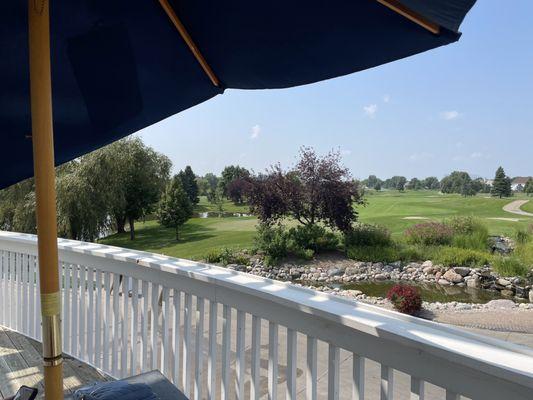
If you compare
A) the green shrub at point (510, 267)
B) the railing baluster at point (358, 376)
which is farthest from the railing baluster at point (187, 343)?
the green shrub at point (510, 267)

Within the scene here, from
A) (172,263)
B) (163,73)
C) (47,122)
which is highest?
(163,73)

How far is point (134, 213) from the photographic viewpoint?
14.9m

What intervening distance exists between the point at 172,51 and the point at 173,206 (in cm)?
1317

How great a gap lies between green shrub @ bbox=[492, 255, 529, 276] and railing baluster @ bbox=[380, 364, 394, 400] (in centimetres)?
972

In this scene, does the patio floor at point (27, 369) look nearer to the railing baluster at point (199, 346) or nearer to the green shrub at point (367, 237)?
the railing baluster at point (199, 346)

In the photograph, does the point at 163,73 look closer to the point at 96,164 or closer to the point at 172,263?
the point at 172,263

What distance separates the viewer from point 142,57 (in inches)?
59.9

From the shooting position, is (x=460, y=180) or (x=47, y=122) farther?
(x=460, y=180)

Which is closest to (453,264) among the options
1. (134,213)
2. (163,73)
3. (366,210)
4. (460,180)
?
(366,210)

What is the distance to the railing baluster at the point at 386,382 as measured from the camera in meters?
1.08

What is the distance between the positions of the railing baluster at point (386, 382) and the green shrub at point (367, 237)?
422 inches

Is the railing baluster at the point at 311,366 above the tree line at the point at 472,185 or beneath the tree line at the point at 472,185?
beneath

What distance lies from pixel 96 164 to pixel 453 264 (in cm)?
1174

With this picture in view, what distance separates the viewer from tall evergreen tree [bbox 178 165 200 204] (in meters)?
16.3
